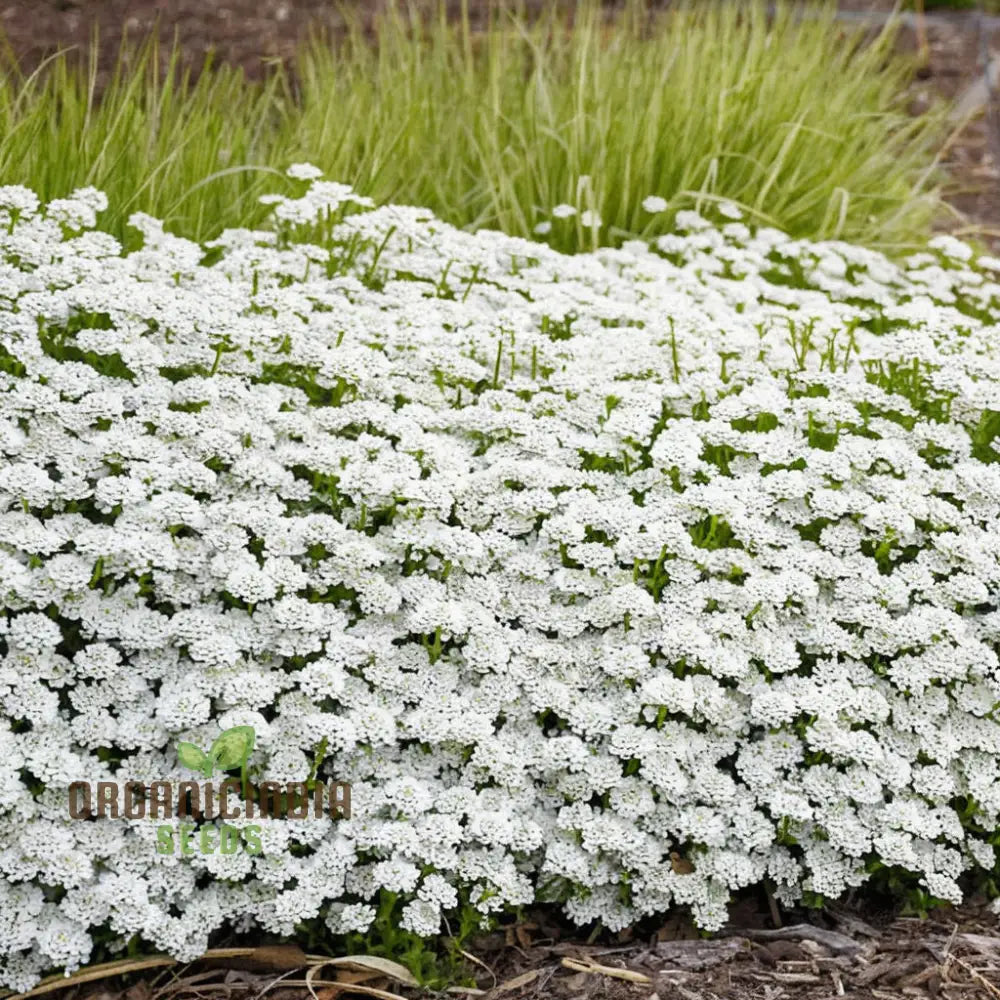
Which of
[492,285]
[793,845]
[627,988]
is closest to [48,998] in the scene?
[627,988]

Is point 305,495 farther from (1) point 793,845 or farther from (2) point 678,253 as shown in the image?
(2) point 678,253

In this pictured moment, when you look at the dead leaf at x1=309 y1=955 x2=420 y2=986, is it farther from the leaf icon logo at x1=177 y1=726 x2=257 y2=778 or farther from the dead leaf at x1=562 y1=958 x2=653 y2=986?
the leaf icon logo at x1=177 y1=726 x2=257 y2=778

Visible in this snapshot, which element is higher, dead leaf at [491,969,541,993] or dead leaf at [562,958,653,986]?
dead leaf at [562,958,653,986]

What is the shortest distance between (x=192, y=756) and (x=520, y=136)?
12.2 ft

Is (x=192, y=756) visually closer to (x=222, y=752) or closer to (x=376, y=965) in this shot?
(x=222, y=752)

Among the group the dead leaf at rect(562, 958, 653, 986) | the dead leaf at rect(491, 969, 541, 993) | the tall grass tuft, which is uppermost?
the tall grass tuft

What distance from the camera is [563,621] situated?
113 inches

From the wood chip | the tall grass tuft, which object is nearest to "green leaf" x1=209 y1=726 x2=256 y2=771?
the wood chip

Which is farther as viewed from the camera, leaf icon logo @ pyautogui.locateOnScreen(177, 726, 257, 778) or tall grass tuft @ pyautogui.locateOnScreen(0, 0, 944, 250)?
tall grass tuft @ pyautogui.locateOnScreen(0, 0, 944, 250)

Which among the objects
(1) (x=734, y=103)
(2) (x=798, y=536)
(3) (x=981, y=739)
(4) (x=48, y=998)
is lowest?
(4) (x=48, y=998)

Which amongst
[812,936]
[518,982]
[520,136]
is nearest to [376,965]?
[518,982]

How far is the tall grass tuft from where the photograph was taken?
469cm

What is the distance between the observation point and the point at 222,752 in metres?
2.54

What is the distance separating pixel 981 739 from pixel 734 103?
3.83 meters
